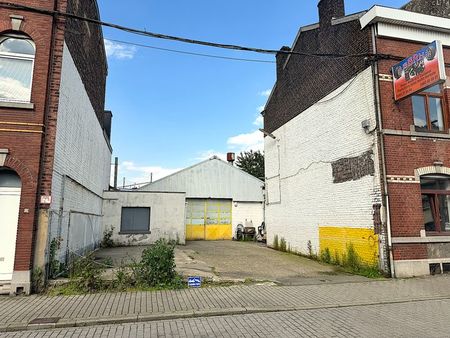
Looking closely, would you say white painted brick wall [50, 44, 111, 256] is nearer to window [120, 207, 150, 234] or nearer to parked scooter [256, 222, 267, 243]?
window [120, 207, 150, 234]

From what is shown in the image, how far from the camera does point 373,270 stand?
1086cm

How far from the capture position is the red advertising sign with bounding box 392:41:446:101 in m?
9.57

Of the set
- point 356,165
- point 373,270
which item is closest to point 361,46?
point 356,165

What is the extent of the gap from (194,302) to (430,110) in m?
10.6

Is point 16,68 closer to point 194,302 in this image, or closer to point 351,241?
point 194,302

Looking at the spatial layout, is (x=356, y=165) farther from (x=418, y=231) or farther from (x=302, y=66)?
(x=302, y=66)

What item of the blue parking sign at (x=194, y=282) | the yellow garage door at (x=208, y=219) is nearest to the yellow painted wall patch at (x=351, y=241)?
the blue parking sign at (x=194, y=282)

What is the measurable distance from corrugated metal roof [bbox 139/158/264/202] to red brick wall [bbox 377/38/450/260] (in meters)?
17.8

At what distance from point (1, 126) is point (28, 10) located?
128 inches

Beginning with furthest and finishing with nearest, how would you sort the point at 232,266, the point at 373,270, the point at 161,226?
the point at 161,226, the point at 232,266, the point at 373,270

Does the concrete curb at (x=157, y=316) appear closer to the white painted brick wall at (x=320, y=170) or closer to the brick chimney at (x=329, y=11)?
the white painted brick wall at (x=320, y=170)

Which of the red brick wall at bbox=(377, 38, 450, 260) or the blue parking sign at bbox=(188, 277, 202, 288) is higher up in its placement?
the red brick wall at bbox=(377, 38, 450, 260)

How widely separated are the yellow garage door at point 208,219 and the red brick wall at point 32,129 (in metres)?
18.2

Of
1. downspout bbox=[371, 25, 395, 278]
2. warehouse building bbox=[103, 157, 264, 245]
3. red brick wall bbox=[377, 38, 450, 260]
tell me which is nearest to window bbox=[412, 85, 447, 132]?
red brick wall bbox=[377, 38, 450, 260]
